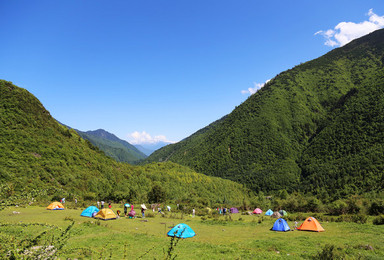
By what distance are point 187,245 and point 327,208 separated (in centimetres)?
3182

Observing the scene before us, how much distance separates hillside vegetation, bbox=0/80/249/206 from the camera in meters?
36.1

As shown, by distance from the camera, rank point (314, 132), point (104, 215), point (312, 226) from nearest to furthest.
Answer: point (312, 226)
point (104, 215)
point (314, 132)

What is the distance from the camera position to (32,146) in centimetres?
4231

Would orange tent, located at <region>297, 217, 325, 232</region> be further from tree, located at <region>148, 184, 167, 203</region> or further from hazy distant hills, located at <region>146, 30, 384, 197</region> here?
hazy distant hills, located at <region>146, 30, 384, 197</region>

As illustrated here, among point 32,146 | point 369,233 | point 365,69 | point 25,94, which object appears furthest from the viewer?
point 365,69

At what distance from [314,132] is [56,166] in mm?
117513

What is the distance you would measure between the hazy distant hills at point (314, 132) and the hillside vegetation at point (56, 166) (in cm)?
4187

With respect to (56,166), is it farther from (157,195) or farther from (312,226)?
(312,226)

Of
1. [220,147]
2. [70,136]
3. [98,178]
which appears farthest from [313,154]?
[70,136]

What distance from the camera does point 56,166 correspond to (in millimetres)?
41156

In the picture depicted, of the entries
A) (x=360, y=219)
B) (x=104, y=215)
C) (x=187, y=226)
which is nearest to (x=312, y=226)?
(x=360, y=219)

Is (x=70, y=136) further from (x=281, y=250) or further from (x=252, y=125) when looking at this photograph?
(x=252, y=125)

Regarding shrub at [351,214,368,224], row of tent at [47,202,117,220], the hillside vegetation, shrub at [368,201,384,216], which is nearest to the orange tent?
shrub at [351,214,368,224]

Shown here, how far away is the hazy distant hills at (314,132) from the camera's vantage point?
74375mm
